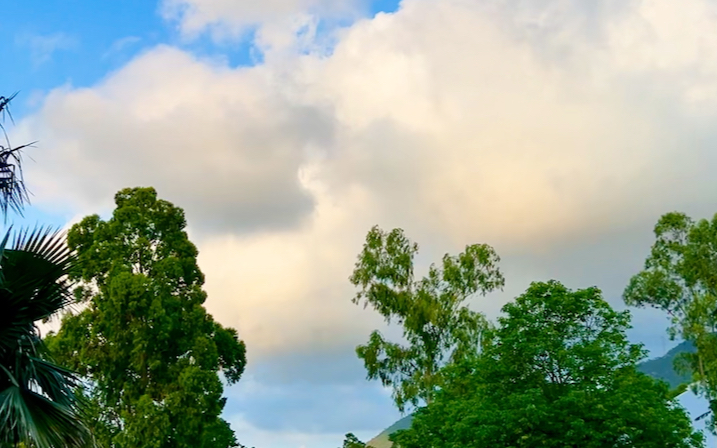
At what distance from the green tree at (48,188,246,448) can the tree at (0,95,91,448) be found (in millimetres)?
19151

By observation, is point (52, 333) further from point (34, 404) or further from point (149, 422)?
point (34, 404)

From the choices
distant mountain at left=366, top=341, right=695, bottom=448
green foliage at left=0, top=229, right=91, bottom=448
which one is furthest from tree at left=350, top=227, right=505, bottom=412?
green foliage at left=0, top=229, right=91, bottom=448

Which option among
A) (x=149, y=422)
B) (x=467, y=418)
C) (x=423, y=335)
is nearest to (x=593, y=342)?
(x=467, y=418)

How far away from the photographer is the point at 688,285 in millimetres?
36812

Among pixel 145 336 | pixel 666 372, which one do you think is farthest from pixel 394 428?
pixel 145 336

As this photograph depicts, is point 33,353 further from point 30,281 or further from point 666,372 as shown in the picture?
point 666,372

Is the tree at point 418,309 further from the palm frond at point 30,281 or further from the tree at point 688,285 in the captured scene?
the palm frond at point 30,281

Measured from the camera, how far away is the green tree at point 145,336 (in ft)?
102

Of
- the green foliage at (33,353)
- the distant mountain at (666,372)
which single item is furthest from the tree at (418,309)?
the green foliage at (33,353)

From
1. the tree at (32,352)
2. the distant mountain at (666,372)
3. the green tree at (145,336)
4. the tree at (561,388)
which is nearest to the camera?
the tree at (32,352)

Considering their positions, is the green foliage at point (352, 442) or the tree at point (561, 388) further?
the green foliage at point (352, 442)

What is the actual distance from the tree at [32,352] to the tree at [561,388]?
15.7 m

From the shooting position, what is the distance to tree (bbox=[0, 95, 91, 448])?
35.4ft

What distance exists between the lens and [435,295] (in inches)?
1515
